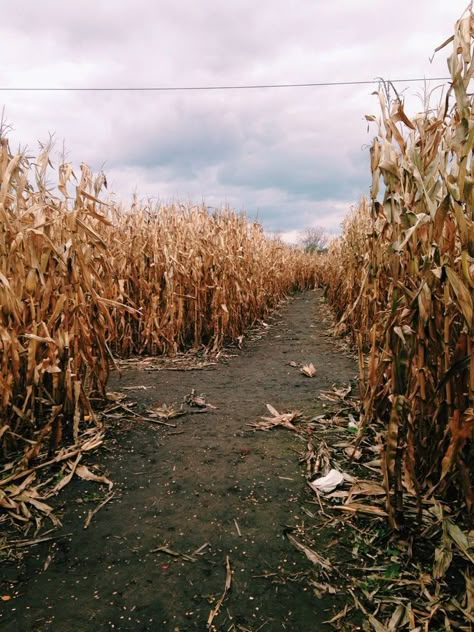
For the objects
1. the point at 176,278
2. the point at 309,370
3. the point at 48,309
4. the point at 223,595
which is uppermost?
the point at 176,278

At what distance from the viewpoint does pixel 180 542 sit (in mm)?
1892

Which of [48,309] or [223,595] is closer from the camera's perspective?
[223,595]

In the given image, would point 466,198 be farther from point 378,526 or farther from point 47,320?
point 47,320

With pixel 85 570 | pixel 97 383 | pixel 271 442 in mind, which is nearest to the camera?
pixel 85 570

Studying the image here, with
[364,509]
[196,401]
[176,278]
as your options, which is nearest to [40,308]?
[196,401]

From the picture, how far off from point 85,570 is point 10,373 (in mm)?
1241

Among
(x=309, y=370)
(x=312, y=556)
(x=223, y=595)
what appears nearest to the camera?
(x=223, y=595)

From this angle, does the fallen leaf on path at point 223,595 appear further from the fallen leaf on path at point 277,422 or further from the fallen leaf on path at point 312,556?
the fallen leaf on path at point 277,422

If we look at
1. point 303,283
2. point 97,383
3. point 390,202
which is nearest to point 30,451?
point 97,383

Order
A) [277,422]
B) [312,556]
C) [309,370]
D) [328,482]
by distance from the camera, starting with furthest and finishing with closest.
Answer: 1. [309,370]
2. [277,422]
3. [328,482]
4. [312,556]

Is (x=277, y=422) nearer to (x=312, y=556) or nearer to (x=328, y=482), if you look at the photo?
(x=328, y=482)

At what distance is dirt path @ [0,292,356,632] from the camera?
1.51m

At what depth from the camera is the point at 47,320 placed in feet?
8.77

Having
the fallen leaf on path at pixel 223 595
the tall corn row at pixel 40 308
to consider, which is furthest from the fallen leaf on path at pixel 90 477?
the fallen leaf on path at pixel 223 595
